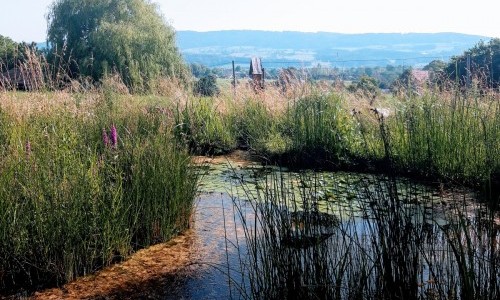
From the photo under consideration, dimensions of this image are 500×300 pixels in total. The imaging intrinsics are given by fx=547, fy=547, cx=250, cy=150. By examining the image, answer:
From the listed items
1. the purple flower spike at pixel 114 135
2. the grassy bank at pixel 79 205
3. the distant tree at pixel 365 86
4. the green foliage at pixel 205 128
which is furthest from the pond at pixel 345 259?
the distant tree at pixel 365 86

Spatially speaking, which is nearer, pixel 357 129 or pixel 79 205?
pixel 79 205

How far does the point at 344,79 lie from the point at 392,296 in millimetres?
7447

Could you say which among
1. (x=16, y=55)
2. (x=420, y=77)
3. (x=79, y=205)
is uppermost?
(x=16, y=55)

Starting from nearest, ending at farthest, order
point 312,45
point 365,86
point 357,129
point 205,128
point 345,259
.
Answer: point 345,259 < point 357,129 < point 205,128 < point 365,86 < point 312,45

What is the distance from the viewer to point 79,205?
11.2 feet

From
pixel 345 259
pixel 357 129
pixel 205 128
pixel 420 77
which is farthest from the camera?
pixel 205 128

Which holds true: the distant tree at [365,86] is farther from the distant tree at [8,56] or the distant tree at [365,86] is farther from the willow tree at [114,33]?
the willow tree at [114,33]

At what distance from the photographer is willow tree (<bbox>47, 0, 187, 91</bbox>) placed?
77.3 feet

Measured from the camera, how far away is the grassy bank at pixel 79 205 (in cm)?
332

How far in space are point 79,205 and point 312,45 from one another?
106045mm

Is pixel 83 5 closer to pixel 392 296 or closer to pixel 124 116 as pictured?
pixel 124 116

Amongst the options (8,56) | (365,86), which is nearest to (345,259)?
(365,86)

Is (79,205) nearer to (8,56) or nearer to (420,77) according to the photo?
(420,77)

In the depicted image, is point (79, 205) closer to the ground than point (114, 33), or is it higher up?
closer to the ground
